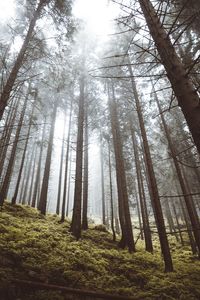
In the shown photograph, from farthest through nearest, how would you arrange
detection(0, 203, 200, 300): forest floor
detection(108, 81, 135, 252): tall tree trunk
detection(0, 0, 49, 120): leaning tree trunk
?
detection(108, 81, 135, 252): tall tree trunk → detection(0, 0, 49, 120): leaning tree trunk → detection(0, 203, 200, 300): forest floor

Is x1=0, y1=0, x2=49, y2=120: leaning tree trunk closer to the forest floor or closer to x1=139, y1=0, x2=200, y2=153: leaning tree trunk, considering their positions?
the forest floor

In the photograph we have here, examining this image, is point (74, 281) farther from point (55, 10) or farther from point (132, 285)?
point (55, 10)

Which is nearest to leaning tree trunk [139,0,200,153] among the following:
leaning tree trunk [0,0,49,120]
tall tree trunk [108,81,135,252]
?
leaning tree trunk [0,0,49,120]

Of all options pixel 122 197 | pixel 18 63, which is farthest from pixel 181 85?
pixel 122 197

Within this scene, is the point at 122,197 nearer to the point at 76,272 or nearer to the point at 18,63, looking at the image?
the point at 76,272

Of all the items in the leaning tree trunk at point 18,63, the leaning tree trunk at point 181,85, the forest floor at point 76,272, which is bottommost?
the forest floor at point 76,272

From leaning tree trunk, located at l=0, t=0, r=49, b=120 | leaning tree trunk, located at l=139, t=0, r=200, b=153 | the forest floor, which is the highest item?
leaning tree trunk, located at l=0, t=0, r=49, b=120

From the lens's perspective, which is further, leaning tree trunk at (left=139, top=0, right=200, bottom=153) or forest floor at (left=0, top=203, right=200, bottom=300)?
forest floor at (left=0, top=203, right=200, bottom=300)

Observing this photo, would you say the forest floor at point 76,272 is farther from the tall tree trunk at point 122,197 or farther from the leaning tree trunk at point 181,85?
the leaning tree trunk at point 181,85

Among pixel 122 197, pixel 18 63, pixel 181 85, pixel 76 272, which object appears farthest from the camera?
pixel 122 197

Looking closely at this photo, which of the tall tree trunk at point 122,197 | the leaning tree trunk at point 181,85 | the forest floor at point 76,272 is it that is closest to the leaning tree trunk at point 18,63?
the forest floor at point 76,272

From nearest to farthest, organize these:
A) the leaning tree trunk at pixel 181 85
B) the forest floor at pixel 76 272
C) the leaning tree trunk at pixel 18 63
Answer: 1. the leaning tree trunk at pixel 181 85
2. the forest floor at pixel 76 272
3. the leaning tree trunk at pixel 18 63

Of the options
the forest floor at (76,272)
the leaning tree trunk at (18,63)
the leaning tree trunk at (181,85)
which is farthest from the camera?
the leaning tree trunk at (18,63)

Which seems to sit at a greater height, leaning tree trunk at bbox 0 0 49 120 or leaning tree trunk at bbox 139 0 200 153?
leaning tree trunk at bbox 0 0 49 120
